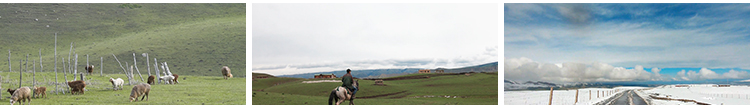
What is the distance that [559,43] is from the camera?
2070 cm

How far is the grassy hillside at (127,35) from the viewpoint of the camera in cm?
2630

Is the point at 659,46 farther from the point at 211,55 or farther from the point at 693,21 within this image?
the point at 211,55

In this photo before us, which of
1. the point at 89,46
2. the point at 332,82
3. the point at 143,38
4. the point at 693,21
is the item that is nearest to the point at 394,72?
the point at 332,82

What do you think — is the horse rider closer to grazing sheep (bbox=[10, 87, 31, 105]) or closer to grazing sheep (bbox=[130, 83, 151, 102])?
grazing sheep (bbox=[130, 83, 151, 102])

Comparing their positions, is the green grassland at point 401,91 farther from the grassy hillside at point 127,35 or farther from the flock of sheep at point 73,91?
the grassy hillside at point 127,35

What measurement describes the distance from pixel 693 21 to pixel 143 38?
35711 mm

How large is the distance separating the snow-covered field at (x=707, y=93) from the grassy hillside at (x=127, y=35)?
21.5 metres

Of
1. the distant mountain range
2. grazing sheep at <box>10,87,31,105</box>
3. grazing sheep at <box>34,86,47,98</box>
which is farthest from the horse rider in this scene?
the distant mountain range

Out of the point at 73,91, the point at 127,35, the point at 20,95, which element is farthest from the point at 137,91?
the point at 127,35

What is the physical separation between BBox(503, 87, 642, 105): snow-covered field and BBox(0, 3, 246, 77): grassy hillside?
48.2 ft

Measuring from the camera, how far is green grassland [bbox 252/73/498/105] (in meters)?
14.8

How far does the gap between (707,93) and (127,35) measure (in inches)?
1505

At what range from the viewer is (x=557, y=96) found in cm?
1805

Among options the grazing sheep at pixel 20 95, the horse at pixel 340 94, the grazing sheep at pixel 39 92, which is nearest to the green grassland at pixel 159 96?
the grazing sheep at pixel 39 92
